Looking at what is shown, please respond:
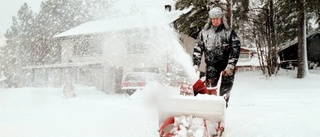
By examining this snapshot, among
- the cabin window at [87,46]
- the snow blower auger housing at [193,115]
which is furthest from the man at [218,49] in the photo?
the cabin window at [87,46]

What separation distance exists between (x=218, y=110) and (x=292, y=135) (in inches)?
82.2

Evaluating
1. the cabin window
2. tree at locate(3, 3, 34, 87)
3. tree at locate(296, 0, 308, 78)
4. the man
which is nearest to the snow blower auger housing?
the man

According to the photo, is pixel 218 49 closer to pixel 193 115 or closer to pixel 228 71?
pixel 228 71

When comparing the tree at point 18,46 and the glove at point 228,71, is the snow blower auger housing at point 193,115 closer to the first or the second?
the glove at point 228,71

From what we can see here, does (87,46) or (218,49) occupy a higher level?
(87,46)

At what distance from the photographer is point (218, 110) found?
12.0 feet

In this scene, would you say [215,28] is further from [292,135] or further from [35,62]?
[35,62]

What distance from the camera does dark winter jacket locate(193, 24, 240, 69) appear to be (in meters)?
5.56

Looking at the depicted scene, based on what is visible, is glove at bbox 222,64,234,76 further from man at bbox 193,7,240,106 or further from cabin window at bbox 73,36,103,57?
cabin window at bbox 73,36,103,57

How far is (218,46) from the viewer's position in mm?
5695

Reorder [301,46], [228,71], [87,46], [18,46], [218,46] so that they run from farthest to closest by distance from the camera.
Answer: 1. [18,46]
2. [87,46]
3. [301,46]
4. [218,46]
5. [228,71]

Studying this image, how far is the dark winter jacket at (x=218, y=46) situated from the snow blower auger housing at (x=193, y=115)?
188 cm

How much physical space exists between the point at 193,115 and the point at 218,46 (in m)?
2.27

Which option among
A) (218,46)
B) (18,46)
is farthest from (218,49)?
(18,46)
